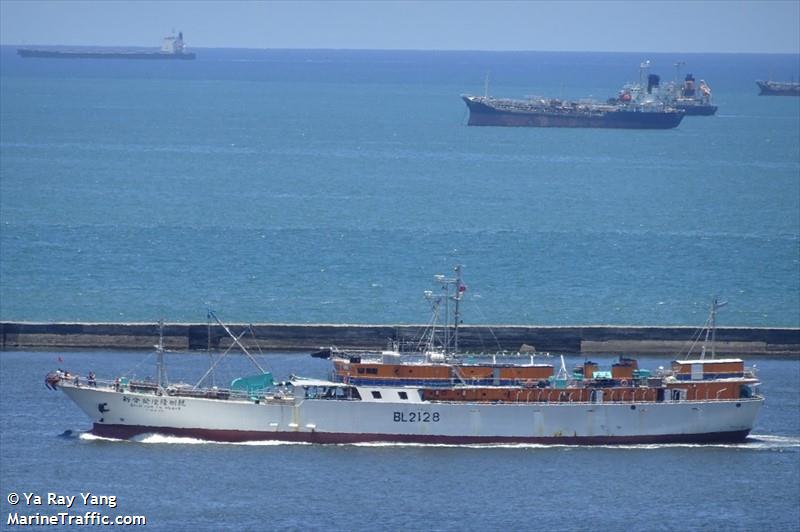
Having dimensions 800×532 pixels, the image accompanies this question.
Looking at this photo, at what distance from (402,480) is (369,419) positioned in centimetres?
464

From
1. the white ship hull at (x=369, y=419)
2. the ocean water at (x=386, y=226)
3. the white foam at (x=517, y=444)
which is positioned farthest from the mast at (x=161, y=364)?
the ocean water at (x=386, y=226)

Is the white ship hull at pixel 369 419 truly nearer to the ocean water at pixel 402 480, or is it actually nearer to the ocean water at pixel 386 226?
the ocean water at pixel 402 480

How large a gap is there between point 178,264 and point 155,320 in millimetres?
16380

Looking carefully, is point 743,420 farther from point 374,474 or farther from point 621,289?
point 621,289

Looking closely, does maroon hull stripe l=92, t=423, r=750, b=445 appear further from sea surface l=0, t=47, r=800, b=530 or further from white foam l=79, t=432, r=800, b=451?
sea surface l=0, t=47, r=800, b=530

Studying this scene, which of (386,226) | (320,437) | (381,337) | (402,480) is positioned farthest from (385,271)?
(402,480)

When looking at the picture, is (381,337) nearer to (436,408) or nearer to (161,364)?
(436,408)

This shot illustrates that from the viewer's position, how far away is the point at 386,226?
10681 centimetres

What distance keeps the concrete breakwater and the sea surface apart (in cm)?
154

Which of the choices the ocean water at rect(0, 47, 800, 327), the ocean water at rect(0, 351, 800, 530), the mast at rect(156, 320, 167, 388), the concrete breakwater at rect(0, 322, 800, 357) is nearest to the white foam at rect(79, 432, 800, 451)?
the ocean water at rect(0, 351, 800, 530)

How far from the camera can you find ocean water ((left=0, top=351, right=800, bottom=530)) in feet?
157

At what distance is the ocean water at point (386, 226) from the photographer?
80125mm

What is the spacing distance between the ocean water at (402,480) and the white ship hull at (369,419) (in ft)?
1.49

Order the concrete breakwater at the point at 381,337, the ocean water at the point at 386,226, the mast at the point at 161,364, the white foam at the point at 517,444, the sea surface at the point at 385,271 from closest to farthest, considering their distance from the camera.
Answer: the sea surface at the point at 385,271
the white foam at the point at 517,444
the mast at the point at 161,364
the concrete breakwater at the point at 381,337
the ocean water at the point at 386,226
